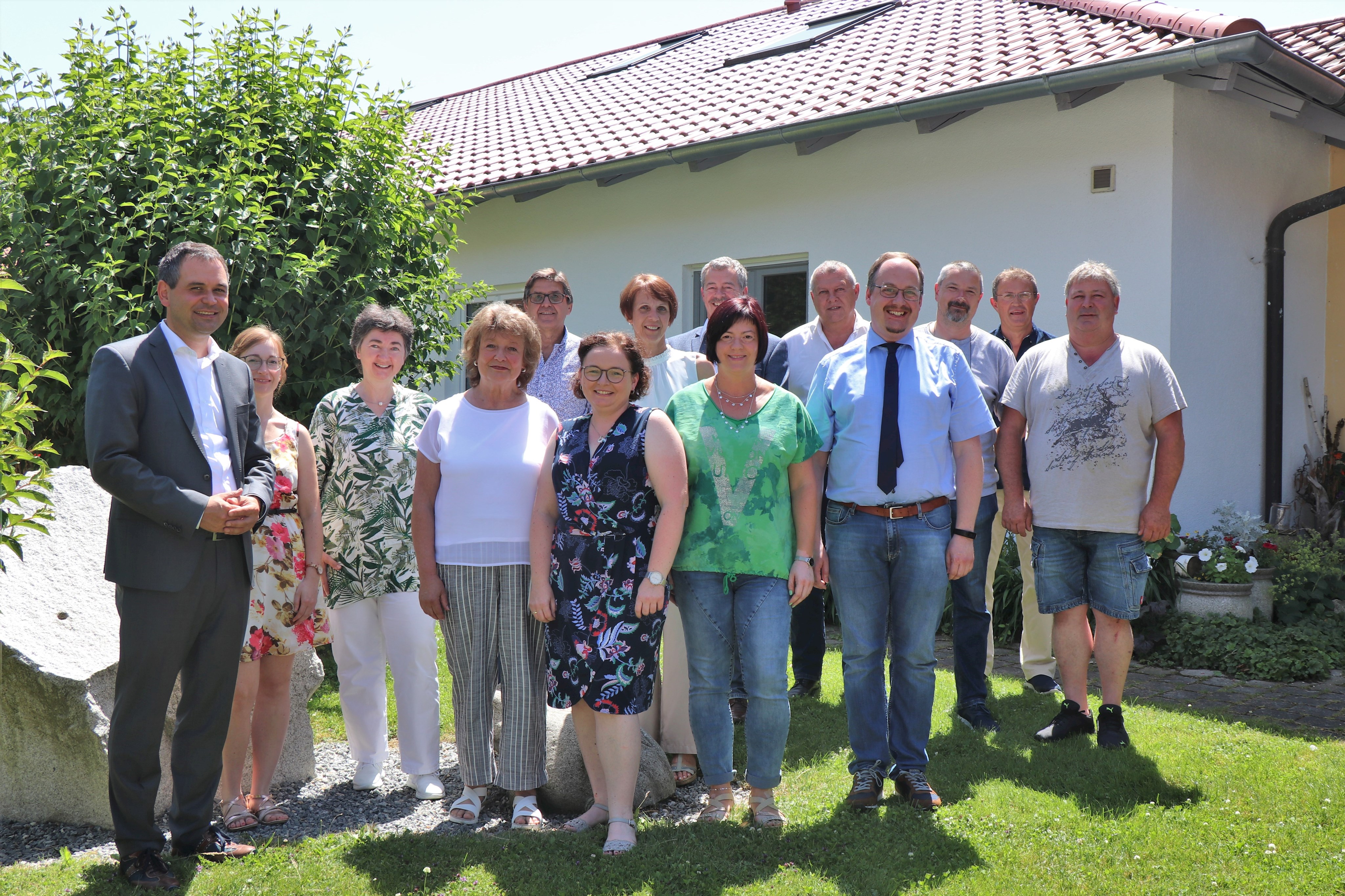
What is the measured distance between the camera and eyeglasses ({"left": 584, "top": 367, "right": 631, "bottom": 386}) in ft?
12.7

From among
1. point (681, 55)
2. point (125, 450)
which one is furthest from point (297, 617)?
point (681, 55)

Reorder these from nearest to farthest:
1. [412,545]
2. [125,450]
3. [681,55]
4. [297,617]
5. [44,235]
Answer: [125,450], [297,617], [412,545], [44,235], [681,55]

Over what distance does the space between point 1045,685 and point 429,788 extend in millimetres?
3454

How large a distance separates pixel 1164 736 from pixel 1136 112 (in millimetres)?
4524

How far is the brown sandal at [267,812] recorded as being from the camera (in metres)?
4.17

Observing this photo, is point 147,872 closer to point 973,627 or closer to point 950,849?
point 950,849

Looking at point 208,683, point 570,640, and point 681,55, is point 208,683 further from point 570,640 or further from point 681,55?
point 681,55

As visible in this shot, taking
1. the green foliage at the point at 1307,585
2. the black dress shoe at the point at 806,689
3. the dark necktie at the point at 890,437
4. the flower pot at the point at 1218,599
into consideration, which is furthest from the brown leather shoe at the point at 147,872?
the green foliage at the point at 1307,585

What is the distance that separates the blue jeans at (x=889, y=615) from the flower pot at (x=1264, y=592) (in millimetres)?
4176

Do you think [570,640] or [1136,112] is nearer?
[570,640]

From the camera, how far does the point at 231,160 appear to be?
5902 mm

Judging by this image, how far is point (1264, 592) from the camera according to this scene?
284 inches

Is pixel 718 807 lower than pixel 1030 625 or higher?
lower

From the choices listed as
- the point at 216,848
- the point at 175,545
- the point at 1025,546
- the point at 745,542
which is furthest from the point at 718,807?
the point at 1025,546
